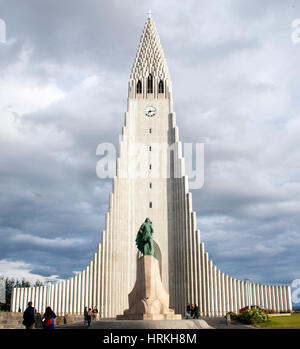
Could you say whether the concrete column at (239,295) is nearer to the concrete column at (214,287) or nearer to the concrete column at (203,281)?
the concrete column at (214,287)

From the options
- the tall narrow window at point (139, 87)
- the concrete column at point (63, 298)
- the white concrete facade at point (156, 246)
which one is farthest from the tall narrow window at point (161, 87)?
the concrete column at point (63, 298)

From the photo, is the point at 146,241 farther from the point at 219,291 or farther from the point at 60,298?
the point at 60,298

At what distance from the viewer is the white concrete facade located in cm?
3434

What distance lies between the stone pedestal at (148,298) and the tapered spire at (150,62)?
27433mm

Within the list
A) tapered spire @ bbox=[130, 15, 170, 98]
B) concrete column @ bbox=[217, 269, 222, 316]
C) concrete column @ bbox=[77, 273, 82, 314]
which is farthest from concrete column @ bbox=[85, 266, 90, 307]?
tapered spire @ bbox=[130, 15, 170, 98]

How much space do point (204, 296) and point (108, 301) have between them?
816 centimetres

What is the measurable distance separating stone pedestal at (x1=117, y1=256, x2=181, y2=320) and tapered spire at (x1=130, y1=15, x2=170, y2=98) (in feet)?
90.0

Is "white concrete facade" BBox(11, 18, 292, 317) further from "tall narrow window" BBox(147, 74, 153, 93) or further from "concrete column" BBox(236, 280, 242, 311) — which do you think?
"tall narrow window" BBox(147, 74, 153, 93)

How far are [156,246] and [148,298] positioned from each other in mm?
18885

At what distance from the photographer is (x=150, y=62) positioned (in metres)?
43.5

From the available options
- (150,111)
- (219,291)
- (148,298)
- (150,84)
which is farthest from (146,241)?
(150,84)

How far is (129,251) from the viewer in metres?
36.3

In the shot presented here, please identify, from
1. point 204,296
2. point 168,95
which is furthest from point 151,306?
point 168,95

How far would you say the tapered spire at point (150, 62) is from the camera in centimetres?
4269
